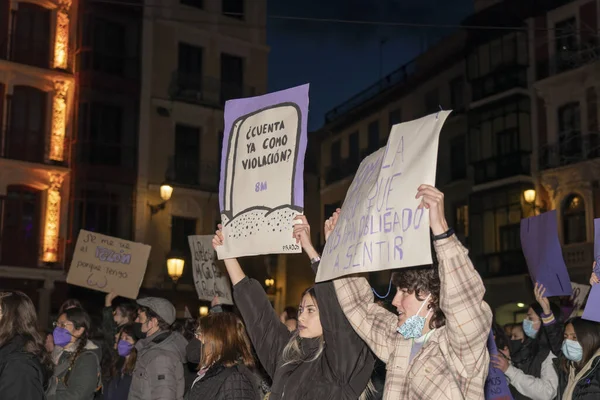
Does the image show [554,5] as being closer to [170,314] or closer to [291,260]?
[291,260]

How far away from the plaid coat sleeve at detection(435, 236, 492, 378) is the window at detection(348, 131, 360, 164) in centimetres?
3651

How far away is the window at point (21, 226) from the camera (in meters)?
28.0

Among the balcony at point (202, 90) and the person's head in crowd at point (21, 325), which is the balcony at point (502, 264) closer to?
the balcony at point (202, 90)

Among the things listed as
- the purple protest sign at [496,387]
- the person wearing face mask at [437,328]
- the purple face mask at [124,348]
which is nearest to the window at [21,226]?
the purple face mask at [124,348]

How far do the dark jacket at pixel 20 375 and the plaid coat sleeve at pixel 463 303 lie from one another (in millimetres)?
2709

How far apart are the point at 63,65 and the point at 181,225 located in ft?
23.1

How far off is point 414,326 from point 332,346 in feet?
1.98

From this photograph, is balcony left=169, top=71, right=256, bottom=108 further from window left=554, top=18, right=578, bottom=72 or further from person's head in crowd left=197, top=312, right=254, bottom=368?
person's head in crowd left=197, top=312, right=254, bottom=368

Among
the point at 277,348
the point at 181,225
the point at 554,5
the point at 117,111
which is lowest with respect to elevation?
the point at 277,348

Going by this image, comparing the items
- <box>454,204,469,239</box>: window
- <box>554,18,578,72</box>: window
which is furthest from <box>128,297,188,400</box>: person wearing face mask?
<box>454,204,469,239</box>: window

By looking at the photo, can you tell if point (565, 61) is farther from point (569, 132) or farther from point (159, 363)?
point (159, 363)

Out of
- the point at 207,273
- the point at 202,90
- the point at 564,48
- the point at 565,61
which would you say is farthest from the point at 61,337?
the point at 565,61

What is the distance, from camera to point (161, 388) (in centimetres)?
759

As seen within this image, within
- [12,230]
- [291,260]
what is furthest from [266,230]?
[291,260]
